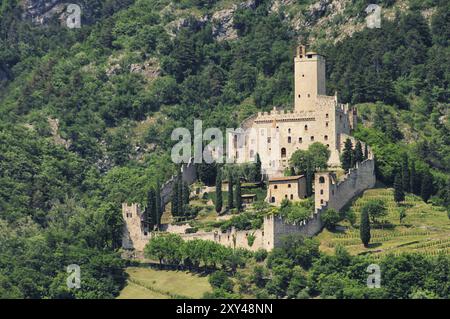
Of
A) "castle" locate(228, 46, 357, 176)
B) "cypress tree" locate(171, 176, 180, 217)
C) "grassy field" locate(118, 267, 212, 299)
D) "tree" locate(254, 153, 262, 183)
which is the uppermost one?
"castle" locate(228, 46, 357, 176)

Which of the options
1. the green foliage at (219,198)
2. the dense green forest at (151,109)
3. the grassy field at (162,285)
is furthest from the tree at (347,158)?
the grassy field at (162,285)

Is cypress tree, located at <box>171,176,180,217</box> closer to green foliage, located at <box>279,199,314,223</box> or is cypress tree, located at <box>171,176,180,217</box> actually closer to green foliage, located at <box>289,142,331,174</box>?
green foliage, located at <box>279,199,314,223</box>

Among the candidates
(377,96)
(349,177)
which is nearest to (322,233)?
(349,177)

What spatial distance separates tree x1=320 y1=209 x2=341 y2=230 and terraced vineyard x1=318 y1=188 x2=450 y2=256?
0.52 metres

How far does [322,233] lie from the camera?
146 metres

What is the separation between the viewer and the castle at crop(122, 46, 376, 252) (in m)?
146

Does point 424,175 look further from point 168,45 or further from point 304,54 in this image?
point 168,45

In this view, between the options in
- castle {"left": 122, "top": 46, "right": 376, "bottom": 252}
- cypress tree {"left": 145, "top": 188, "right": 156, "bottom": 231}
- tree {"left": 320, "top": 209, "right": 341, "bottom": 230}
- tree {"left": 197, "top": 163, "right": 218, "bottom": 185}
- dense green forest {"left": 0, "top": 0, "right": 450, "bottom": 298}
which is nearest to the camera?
tree {"left": 320, "top": 209, "right": 341, "bottom": 230}

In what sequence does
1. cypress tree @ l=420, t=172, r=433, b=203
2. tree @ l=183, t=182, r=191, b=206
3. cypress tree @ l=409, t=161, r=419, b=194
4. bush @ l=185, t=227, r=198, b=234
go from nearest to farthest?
1. bush @ l=185, t=227, r=198, b=234
2. tree @ l=183, t=182, r=191, b=206
3. cypress tree @ l=420, t=172, r=433, b=203
4. cypress tree @ l=409, t=161, r=419, b=194

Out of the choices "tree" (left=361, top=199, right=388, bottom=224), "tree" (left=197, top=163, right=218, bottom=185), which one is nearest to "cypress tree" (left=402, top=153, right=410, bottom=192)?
"tree" (left=361, top=199, right=388, bottom=224)

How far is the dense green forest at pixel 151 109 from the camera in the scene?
15562 cm

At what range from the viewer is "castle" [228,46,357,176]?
156 metres

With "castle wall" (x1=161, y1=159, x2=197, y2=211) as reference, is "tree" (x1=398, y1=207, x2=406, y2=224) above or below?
below

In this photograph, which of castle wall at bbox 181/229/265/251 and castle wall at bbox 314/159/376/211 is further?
castle wall at bbox 314/159/376/211
